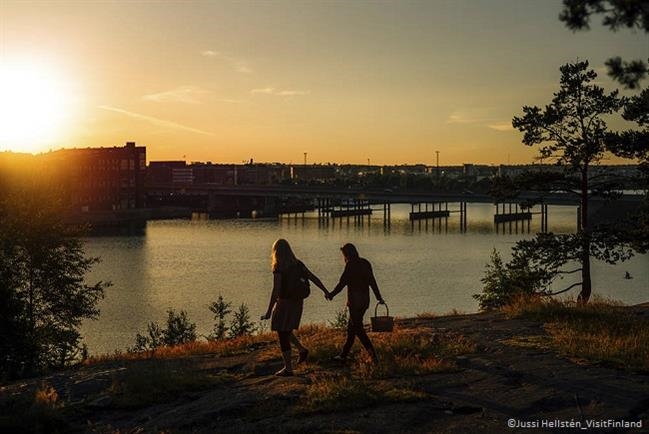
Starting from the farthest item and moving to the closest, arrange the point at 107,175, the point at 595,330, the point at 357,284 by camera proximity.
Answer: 1. the point at 107,175
2. the point at 595,330
3. the point at 357,284

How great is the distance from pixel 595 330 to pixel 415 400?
565 centimetres

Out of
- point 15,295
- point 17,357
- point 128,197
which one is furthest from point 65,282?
point 128,197

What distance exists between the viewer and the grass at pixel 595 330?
11.5 meters

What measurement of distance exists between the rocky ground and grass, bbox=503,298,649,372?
0.33 meters

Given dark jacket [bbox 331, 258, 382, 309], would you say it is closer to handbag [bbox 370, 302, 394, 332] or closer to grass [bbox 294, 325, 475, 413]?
grass [bbox 294, 325, 475, 413]

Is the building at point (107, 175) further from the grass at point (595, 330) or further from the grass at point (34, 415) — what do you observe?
the grass at point (34, 415)

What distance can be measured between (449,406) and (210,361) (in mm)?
6269

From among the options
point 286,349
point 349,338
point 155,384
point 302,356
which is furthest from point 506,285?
point 155,384

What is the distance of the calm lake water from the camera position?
43750mm

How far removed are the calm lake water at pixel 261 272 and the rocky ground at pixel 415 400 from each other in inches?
925

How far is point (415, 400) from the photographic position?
9.74 metres

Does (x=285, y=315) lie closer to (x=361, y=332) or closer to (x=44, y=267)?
(x=361, y=332)

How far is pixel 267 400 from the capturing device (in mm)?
10164

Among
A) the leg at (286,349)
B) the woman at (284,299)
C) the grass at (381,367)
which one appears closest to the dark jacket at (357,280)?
the woman at (284,299)
